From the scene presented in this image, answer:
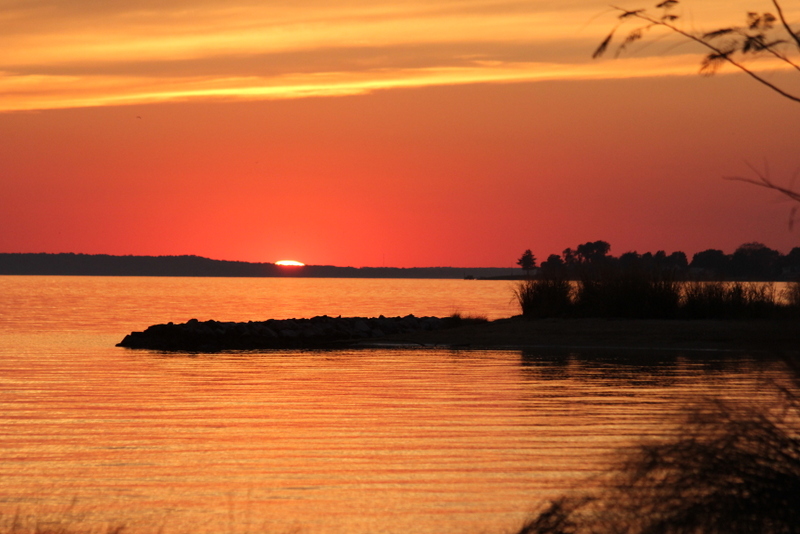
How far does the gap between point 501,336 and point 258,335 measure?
7.34 meters

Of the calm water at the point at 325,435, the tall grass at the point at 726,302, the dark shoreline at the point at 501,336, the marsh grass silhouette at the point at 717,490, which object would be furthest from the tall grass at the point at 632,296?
the marsh grass silhouette at the point at 717,490

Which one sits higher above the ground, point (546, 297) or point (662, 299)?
point (546, 297)

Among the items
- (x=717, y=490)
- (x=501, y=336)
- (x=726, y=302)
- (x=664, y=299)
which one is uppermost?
(x=664, y=299)

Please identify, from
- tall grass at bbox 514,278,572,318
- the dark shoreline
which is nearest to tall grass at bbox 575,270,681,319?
→ tall grass at bbox 514,278,572,318

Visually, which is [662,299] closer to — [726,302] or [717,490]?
[726,302]

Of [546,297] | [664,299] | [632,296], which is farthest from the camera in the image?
[546,297]

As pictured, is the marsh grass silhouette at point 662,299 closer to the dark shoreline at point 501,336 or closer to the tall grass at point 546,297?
the tall grass at point 546,297

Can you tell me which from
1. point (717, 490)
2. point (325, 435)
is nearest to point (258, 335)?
point (325, 435)

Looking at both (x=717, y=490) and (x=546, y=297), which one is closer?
(x=717, y=490)

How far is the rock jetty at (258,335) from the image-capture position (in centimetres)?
2489

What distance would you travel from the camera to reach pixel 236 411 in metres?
12.5

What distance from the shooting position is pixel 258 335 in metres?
26.4

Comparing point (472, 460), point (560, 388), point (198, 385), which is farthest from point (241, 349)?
point (472, 460)

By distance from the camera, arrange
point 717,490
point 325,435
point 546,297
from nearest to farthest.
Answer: point 717,490 < point 325,435 < point 546,297
